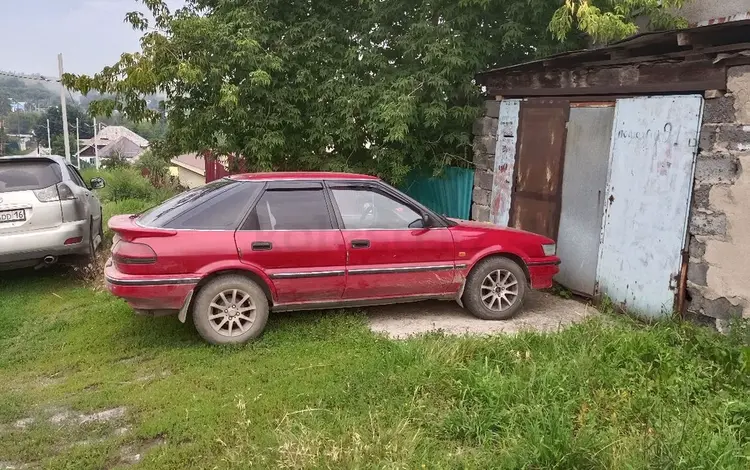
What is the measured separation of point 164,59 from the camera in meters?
8.41

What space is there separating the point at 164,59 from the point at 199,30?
0.67 meters

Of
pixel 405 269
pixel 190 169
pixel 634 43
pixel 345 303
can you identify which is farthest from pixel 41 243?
pixel 190 169

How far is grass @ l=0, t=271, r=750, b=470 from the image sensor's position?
323 cm

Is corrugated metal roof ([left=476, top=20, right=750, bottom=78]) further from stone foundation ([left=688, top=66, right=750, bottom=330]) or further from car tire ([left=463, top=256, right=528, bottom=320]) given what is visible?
car tire ([left=463, top=256, right=528, bottom=320])

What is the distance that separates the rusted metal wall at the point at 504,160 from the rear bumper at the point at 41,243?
5.44 m

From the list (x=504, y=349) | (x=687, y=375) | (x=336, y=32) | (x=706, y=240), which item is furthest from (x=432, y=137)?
(x=687, y=375)

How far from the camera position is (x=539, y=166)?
7.32m

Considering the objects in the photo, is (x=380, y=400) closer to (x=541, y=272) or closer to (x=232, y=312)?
(x=232, y=312)

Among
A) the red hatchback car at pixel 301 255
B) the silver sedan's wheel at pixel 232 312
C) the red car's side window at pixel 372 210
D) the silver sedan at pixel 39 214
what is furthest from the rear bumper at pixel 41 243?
the red car's side window at pixel 372 210

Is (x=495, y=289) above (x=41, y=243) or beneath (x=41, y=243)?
beneath

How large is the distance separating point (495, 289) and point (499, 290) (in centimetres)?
5

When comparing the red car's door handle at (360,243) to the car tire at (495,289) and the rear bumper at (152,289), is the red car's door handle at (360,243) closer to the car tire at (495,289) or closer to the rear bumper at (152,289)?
the car tire at (495,289)

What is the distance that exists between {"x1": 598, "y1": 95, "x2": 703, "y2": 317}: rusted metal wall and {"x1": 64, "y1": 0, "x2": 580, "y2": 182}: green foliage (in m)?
2.89

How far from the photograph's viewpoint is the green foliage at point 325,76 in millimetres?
8352
